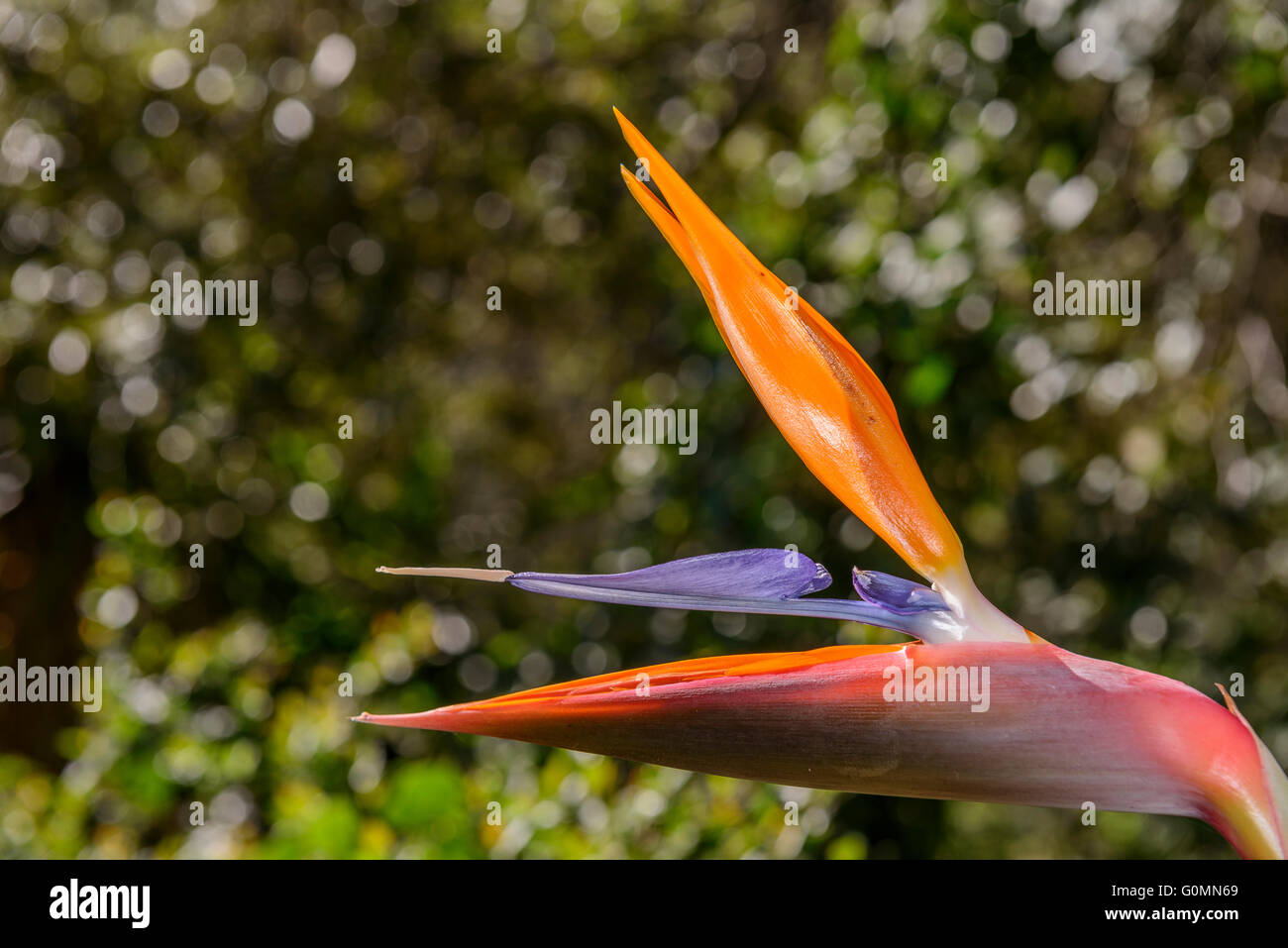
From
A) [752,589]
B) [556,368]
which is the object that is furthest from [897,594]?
[556,368]

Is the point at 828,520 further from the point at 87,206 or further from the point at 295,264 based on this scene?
the point at 87,206

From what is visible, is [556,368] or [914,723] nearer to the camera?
[914,723]

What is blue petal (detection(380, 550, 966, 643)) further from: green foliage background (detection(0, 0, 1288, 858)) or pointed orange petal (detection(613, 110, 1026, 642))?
green foliage background (detection(0, 0, 1288, 858))

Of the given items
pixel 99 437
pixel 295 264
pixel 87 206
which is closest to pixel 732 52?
pixel 295 264

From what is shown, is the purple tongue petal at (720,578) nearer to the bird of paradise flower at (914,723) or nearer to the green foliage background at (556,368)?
the bird of paradise flower at (914,723)

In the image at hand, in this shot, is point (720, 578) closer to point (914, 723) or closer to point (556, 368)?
point (914, 723)

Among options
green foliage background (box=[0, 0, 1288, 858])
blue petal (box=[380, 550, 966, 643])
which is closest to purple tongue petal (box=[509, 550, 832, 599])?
blue petal (box=[380, 550, 966, 643])
